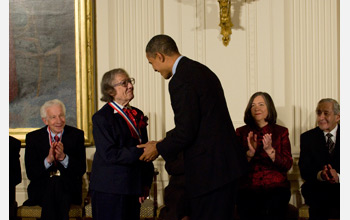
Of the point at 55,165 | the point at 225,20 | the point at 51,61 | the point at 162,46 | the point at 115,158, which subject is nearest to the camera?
the point at 162,46

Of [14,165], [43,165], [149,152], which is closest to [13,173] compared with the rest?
[14,165]

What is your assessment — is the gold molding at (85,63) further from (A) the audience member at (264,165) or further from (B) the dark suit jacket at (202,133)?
(B) the dark suit jacket at (202,133)

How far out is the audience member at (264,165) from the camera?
5.18 m

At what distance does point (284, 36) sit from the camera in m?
6.39

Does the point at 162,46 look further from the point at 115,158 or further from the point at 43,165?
the point at 43,165

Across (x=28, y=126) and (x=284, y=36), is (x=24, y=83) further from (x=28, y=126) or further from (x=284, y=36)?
(x=284, y=36)

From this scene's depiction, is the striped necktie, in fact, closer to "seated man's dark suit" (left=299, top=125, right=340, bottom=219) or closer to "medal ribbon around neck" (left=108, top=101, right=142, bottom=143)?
"seated man's dark suit" (left=299, top=125, right=340, bottom=219)

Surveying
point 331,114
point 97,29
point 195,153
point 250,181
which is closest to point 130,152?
point 195,153

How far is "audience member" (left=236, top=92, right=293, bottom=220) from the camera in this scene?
518 cm

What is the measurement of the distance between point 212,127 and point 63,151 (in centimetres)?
276

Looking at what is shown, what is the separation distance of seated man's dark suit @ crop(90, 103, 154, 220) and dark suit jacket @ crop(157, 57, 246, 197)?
0.60 m

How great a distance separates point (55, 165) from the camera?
5660 millimetres

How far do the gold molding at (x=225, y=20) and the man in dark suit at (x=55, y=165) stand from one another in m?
2.28

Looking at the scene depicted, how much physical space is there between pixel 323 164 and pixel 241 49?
193 centimetres
